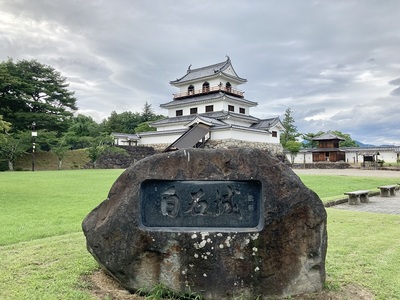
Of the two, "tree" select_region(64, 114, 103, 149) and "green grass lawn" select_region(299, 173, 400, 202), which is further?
"tree" select_region(64, 114, 103, 149)

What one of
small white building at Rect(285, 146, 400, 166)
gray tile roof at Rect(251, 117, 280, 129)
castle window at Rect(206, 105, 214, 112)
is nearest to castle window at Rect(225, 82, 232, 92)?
castle window at Rect(206, 105, 214, 112)

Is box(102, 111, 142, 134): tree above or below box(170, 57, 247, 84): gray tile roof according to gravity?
below

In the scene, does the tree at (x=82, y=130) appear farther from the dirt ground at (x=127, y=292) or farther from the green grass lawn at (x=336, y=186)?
the dirt ground at (x=127, y=292)

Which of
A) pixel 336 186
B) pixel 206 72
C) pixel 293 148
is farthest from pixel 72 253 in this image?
pixel 293 148

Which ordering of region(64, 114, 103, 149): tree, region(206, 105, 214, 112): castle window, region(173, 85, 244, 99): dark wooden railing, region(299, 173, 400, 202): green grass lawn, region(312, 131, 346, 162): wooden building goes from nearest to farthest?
region(299, 173, 400, 202): green grass lawn, region(64, 114, 103, 149): tree, region(206, 105, 214, 112): castle window, region(173, 85, 244, 99): dark wooden railing, region(312, 131, 346, 162): wooden building

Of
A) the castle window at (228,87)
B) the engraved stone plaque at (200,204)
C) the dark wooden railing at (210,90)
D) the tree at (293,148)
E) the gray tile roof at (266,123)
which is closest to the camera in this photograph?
the engraved stone plaque at (200,204)

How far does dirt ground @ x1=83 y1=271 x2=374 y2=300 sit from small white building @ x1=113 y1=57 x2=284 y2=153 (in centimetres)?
2719

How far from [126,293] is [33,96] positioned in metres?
32.6

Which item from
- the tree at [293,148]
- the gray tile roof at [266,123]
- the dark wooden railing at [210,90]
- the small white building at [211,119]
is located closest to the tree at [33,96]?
the small white building at [211,119]

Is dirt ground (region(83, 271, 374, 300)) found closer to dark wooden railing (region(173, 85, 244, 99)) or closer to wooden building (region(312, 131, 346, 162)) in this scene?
dark wooden railing (region(173, 85, 244, 99))

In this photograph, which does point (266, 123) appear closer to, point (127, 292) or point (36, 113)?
point (36, 113)

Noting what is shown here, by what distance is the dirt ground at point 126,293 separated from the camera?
2.96 metres

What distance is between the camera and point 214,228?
9.94ft

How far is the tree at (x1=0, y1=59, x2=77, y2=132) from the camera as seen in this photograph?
28.6 m
